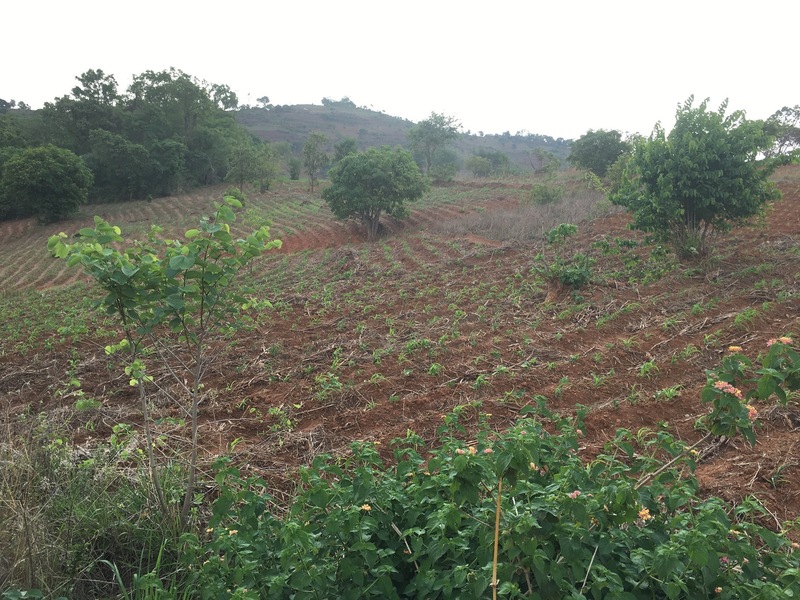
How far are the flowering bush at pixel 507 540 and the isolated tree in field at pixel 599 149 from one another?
27.9m

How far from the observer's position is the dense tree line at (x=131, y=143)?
100 feet

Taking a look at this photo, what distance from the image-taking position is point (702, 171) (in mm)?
8320

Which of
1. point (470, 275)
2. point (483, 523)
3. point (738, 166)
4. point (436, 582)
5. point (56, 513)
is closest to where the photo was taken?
point (436, 582)

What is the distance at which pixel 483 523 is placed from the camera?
1965mm

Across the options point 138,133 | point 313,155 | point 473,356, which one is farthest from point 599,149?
point 138,133

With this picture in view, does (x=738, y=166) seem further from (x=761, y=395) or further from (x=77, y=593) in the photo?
(x=77, y=593)

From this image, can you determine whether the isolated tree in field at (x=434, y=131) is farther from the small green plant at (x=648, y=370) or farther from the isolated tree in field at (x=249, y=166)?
the small green plant at (x=648, y=370)

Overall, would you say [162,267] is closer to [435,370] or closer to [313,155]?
[435,370]

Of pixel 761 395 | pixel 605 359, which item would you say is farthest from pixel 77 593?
pixel 605 359

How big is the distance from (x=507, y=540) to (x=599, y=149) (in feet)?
96.6

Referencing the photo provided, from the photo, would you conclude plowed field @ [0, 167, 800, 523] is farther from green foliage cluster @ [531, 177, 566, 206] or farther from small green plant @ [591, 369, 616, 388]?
green foliage cluster @ [531, 177, 566, 206]

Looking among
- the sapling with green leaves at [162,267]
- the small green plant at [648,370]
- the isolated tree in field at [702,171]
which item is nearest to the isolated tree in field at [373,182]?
the isolated tree in field at [702,171]

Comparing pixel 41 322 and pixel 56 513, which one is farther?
pixel 41 322

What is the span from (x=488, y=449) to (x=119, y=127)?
47209 mm
